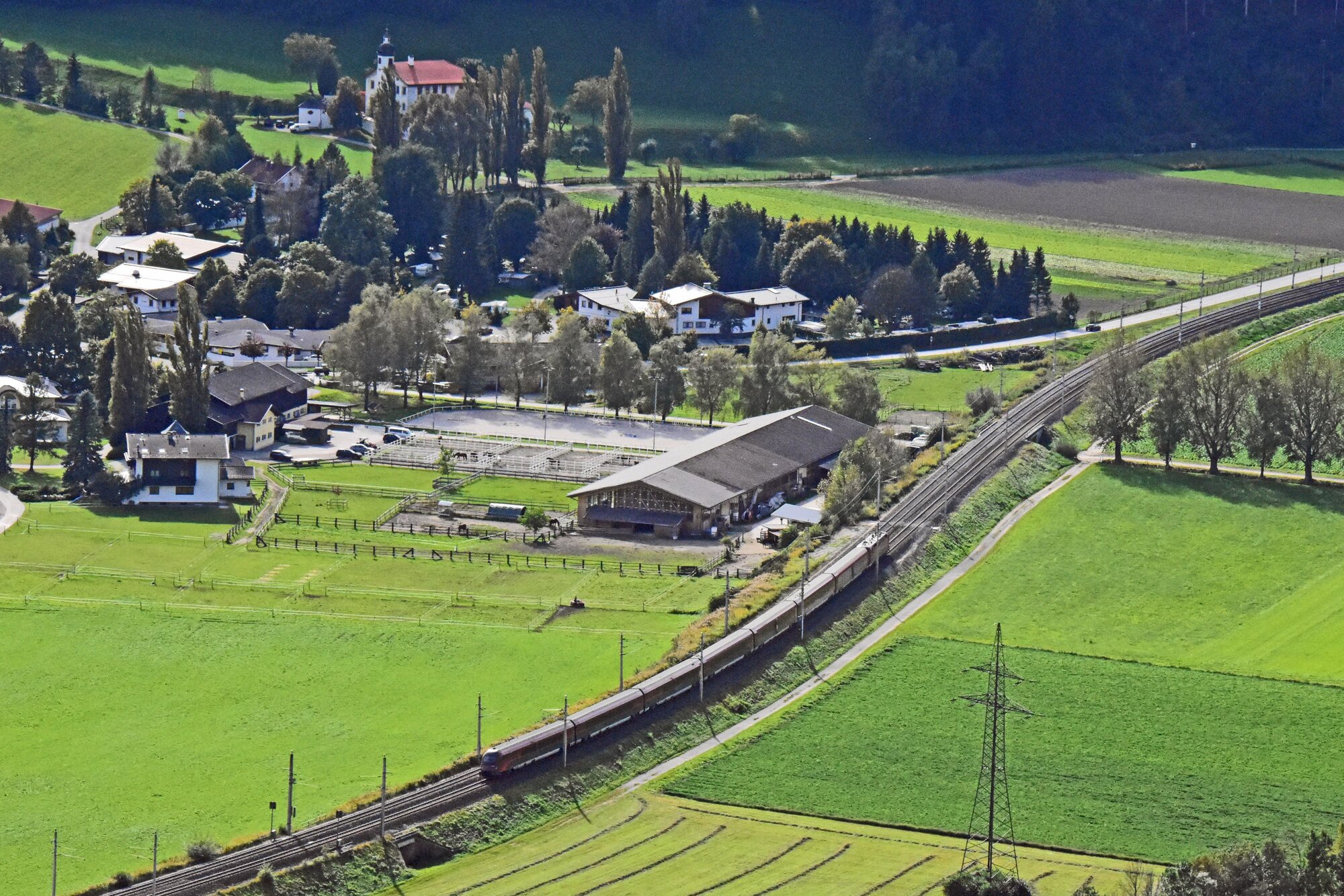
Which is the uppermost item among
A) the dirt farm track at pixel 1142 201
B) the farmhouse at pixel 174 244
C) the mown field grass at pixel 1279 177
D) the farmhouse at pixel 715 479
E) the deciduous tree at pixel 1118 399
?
the mown field grass at pixel 1279 177

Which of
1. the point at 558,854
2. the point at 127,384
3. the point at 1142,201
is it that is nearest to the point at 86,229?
the point at 127,384

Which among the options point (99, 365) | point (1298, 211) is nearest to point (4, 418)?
point (99, 365)

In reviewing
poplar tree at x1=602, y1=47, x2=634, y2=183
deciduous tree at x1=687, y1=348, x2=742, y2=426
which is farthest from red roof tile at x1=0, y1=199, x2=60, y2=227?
deciduous tree at x1=687, y1=348, x2=742, y2=426

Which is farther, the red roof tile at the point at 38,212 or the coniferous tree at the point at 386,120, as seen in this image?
the coniferous tree at the point at 386,120

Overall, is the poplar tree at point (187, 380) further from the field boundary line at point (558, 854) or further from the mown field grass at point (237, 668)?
the field boundary line at point (558, 854)

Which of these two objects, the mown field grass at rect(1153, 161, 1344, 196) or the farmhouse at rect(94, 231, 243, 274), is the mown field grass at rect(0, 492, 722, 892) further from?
the mown field grass at rect(1153, 161, 1344, 196)

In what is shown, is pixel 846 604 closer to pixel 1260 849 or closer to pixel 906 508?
pixel 906 508

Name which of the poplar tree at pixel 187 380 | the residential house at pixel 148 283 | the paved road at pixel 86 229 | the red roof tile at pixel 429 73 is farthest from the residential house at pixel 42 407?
the red roof tile at pixel 429 73

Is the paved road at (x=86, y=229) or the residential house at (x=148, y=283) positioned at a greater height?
the paved road at (x=86, y=229)
